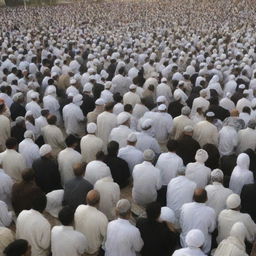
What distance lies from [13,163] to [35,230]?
1721mm

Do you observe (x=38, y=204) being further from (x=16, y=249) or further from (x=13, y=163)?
(x=13, y=163)

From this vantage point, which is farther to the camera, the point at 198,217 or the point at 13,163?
the point at 13,163

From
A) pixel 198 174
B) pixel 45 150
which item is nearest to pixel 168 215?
pixel 198 174

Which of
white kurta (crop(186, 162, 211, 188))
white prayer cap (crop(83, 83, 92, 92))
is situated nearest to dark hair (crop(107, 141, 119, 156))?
white kurta (crop(186, 162, 211, 188))

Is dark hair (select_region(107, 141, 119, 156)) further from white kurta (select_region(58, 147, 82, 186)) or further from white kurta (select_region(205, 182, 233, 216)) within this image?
white kurta (select_region(205, 182, 233, 216))

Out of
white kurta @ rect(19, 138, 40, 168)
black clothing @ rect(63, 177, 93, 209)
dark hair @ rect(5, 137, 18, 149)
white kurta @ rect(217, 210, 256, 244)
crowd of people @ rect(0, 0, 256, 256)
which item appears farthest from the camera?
white kurta @ rect(19, 138, 40, 168)

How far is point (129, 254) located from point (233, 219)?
115 centimetres

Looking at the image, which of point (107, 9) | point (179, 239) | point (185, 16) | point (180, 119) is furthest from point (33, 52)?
point (107, 9)

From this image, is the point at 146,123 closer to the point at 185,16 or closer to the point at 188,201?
the point at 188,201

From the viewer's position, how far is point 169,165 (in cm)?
562

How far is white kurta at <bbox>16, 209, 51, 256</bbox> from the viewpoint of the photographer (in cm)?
424

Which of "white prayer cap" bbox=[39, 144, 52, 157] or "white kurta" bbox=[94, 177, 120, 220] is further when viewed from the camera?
"white prayer cap" bbox=[39, 144, 52, 157]

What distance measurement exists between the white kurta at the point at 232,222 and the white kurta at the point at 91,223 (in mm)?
1232

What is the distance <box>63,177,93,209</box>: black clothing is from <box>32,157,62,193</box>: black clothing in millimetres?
674
